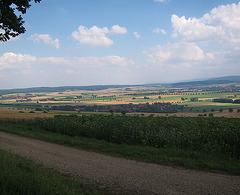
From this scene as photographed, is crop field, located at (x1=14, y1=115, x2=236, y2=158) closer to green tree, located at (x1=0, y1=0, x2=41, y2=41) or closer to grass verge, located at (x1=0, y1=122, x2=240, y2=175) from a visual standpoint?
grass verge, located at (x1=0, y1=122, x2=240, y2=175)

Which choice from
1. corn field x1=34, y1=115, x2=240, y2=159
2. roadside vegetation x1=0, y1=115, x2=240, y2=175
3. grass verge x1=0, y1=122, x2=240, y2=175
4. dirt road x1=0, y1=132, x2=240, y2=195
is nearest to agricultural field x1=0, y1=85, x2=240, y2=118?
corn field x1=34, y1=115, x2=240, y2=159

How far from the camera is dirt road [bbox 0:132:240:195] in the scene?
7345 millimetres

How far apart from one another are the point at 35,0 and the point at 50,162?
812 centimetres

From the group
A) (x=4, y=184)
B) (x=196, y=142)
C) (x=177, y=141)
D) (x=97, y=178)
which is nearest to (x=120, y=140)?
(x=177, y=141)

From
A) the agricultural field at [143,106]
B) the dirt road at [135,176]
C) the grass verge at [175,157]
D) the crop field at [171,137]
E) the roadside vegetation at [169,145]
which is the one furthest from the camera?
the agricultural field at [143,106]

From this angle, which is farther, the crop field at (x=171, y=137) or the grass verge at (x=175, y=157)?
the crop field at (x=171, y=137)

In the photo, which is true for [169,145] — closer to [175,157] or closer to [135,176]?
[175,157]

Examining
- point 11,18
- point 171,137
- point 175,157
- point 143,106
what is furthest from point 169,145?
point 143,106

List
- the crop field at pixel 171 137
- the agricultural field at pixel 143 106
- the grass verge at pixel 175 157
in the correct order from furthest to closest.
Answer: the agricultural field at pixel 143 106 → the crop field at pixel 171 137 → the grass verge at pixel 175 157

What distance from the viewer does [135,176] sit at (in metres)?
8.52

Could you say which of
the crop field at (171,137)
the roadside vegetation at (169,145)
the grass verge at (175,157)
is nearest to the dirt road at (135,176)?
the grass verge at (175,157)

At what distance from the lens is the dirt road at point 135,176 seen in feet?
24.1

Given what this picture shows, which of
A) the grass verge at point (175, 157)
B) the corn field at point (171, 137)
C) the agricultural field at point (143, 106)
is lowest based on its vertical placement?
the agricultural field at point (143, 106)

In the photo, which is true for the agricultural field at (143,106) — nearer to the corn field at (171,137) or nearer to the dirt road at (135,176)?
the corn field at (171,137)
